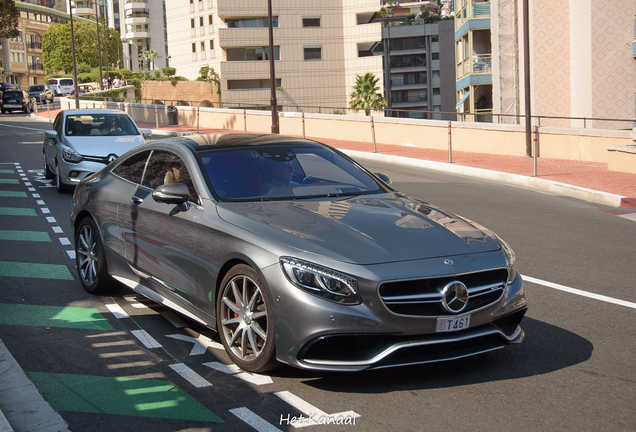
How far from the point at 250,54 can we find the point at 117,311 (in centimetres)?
6984

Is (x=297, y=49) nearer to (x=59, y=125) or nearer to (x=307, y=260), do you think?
(x=59, y=125)

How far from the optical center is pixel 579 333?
538cm

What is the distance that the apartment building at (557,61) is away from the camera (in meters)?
28.3

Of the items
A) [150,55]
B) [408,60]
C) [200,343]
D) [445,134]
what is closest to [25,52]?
[150,55]

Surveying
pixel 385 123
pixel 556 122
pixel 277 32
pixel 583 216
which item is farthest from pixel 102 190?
pixel 277 32

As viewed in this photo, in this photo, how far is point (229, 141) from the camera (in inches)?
235

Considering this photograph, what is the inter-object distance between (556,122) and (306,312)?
30.1 metres

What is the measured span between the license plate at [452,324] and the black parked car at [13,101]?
59435 millimetres

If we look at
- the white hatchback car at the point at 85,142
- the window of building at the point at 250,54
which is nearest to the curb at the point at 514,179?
the white hatchback car at the point at 85,142

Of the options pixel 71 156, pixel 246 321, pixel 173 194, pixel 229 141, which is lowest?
pixel 246 321

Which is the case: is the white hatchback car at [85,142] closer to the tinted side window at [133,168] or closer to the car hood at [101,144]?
the car hood at [101,144]

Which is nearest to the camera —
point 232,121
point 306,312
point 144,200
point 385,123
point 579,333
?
point 306,312

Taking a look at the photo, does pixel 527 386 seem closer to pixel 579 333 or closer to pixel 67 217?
pixel 579 333

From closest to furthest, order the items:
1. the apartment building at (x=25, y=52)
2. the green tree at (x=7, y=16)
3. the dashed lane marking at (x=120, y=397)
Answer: the dashed lane marking at (x=120, y=397), the green tree at (x=7, y=16), the apartment building at (x=25, y=52)
